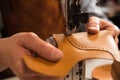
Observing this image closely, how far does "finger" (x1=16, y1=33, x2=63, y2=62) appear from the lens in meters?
0.42

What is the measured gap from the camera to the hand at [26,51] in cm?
43

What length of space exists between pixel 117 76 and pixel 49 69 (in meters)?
0.14

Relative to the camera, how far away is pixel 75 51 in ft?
1.46

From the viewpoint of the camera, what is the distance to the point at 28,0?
1045 millimetres

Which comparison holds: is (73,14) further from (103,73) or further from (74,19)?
(103,73)

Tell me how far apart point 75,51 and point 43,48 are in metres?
0.05

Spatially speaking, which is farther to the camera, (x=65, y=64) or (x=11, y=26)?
(x=11, y=26)

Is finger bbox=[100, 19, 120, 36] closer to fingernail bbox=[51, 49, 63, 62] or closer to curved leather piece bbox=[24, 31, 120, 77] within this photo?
curved leather piece bbox=[24, 31, 120, 77]

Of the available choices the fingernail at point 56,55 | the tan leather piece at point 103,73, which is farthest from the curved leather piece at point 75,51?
the tan leather piece at point 103,73

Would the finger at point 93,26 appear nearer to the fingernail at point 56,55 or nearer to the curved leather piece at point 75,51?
the curved leather piece at point 75,51

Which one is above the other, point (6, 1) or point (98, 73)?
point (6, 1)

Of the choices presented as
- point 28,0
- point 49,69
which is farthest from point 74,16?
point 28,0

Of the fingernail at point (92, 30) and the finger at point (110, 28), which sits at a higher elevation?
the fingernail at point (92, 30)

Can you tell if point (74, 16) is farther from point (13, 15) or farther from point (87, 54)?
point (13, 15)
